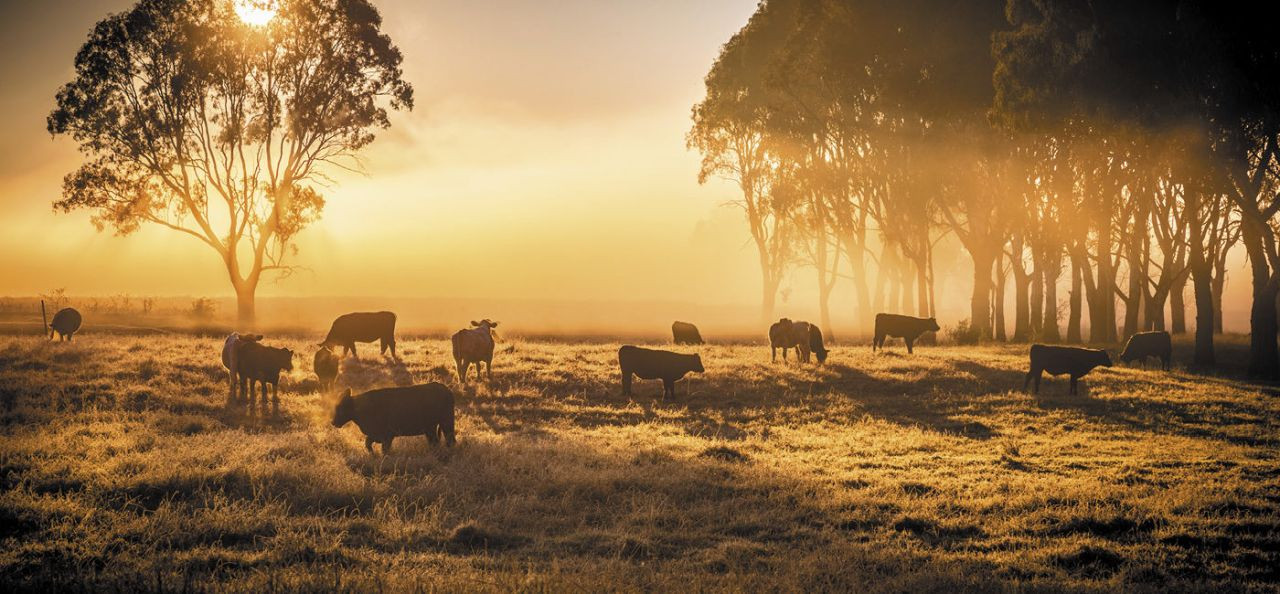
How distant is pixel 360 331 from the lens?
27.9 m

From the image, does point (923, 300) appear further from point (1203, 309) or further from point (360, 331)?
point (360, 331)

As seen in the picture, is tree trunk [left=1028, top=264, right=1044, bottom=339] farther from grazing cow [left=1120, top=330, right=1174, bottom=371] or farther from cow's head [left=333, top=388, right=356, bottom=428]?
cow's head [left=333, top=388, right=356, bottom=428]

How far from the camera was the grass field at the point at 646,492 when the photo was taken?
866 cm

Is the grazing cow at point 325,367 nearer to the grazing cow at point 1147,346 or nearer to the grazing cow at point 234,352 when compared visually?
the grazing cow at point 234,352

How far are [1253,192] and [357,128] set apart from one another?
4110 centimetres

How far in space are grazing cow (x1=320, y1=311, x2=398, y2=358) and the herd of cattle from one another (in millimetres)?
32

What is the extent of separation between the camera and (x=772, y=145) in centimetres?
4931

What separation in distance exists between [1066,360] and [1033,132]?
10.1m

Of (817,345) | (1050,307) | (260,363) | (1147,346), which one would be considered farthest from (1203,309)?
(260,363)

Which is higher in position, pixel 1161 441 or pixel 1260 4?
pixel 1260 4

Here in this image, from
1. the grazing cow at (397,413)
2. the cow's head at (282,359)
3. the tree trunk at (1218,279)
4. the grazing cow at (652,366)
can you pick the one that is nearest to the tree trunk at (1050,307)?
the tree trunk at (1218,279)

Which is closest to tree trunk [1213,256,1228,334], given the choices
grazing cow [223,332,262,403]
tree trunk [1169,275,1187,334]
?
tree trunk [1169,275,1187,334]

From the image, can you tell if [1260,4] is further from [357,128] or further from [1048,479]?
[357,128]

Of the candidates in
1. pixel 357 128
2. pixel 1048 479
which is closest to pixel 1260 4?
pixel 1048 479
